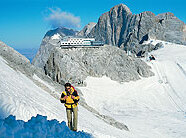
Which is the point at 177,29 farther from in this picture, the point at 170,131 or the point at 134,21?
the point at 170,131

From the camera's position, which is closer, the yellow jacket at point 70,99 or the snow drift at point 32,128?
the snow drift at point 32,128

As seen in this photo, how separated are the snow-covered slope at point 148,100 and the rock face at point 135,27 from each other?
4878 cm

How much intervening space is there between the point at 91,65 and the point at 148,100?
13.8 m

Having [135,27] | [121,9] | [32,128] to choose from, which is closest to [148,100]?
[32,128]

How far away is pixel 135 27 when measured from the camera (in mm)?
102562

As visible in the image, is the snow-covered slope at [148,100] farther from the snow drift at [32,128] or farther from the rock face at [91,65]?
the snow drift at [32,128]

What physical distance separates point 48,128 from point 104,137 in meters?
4.08

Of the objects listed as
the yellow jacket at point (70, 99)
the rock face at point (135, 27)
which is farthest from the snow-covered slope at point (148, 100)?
the rock face at point (135, 27)

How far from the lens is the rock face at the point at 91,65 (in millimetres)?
31281

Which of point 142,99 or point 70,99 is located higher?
point 142,99

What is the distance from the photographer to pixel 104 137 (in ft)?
26.1

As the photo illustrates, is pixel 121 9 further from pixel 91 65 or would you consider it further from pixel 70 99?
pixel 70 99

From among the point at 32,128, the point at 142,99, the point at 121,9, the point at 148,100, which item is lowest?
the point at 32,128

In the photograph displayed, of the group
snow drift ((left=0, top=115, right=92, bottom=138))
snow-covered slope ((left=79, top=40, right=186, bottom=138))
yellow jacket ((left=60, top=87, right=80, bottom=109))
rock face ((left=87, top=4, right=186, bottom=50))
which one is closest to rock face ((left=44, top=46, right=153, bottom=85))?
snow-covered slope ((left=79, top=40, right=186, bottom=138))
